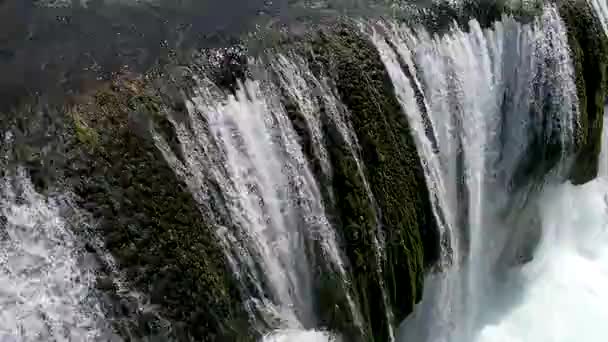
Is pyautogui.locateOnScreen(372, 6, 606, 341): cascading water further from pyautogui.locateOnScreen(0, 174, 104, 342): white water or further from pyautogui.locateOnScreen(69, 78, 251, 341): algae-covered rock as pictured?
pyautogui.locateOnScreen(0, 174, 104, 342): white water

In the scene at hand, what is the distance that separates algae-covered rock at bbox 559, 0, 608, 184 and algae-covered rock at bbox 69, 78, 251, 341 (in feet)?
21.2

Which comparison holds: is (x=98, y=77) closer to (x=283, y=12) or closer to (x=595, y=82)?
(x=283, y=12)

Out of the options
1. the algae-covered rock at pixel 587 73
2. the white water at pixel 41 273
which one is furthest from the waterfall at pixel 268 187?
the algae-covered rock at pixel 587 73

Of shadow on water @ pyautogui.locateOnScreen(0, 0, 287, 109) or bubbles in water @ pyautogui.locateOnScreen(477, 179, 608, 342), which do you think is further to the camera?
bubbles in water @ pyautogui.locateOnScreen(477, 179, 608, 342)

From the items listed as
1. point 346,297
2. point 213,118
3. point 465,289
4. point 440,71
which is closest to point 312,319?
point 346,297

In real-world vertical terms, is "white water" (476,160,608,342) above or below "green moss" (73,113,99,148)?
below

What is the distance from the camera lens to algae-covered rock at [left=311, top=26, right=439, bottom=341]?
22.0 feet

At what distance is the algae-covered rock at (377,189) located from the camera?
6711 mm

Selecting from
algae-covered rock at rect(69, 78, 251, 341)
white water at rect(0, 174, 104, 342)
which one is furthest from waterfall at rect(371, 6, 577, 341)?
white water at rect(0, 174, 104, 342)

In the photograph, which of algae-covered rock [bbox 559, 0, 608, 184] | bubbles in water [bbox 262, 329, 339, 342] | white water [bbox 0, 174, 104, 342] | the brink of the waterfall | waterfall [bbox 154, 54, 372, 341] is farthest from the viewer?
algae-covered rock [bbox 559, 0, 608, 184]

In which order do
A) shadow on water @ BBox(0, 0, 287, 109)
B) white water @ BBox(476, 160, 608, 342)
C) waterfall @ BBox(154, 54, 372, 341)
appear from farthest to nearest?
white water @ BBox(476, 160, 608, 342) < shadow on water @ BBox(0, 0, 287, 109) < waterfall @ BBox(154, 54, 372, 341)

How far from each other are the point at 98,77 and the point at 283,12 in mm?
2700

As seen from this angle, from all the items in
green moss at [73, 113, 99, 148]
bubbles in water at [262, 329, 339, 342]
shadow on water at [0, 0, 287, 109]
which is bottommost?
bubbles in water at [262, 329, 339, 342]

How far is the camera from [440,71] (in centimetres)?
810
